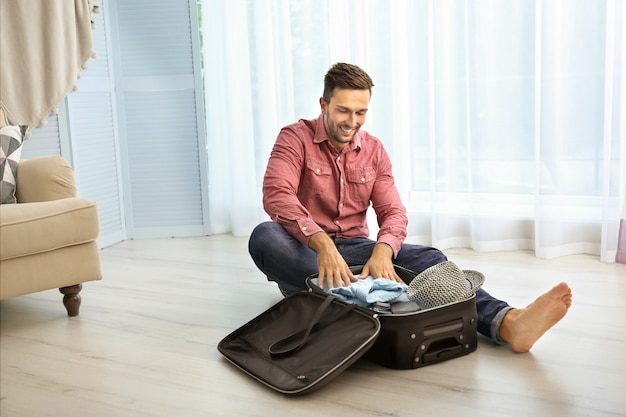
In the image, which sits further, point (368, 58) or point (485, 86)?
point (368, 58)

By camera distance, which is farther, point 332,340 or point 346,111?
point 346,111

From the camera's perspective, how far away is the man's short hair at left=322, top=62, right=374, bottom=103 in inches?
82.3

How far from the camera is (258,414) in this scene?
1.59 meters

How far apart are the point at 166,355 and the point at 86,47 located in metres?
1.71

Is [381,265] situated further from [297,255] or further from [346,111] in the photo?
[346,111]

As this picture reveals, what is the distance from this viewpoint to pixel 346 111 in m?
2.11

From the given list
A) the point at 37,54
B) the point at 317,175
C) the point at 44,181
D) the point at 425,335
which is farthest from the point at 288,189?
the point at 37,54

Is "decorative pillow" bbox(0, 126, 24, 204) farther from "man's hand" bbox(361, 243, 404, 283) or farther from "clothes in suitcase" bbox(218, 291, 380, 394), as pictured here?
"man's hand" bbox(361, 243, 404, 283)

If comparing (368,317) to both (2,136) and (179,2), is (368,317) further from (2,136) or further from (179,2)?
(179,2)

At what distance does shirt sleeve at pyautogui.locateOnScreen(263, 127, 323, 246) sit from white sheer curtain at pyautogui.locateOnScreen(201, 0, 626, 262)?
1.00 meters

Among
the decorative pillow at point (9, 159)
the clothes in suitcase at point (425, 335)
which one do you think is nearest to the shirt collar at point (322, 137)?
the clothes in suitcase at point (425, 335)

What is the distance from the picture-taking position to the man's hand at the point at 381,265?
1.96 metres

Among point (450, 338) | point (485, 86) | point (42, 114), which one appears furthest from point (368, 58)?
point (450, 338)

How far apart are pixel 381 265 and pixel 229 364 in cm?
49
